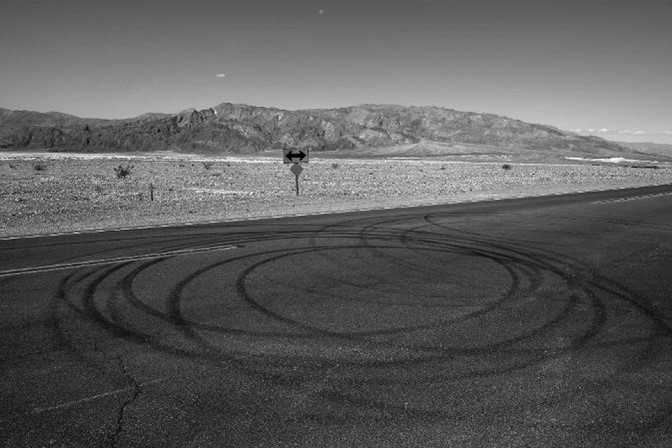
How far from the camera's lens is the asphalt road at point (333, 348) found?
3467mm

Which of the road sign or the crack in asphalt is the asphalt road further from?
the road sign

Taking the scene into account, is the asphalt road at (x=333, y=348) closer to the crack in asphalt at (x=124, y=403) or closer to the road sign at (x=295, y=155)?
the crack in asphalt at (x=124, y=403)

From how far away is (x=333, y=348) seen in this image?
4.72 metres

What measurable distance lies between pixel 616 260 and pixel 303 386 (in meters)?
7.14

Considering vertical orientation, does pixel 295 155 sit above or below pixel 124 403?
above

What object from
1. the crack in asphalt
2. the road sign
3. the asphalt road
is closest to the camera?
the crack in asphalt

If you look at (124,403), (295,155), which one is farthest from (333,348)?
(295,155)

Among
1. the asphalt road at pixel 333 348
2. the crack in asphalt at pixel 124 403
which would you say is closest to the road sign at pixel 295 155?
the asphalt road at pixel 333 348

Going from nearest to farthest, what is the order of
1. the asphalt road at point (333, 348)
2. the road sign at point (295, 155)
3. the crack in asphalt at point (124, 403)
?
the crack in asphalt at point (124, 403), the asphalt road at point (333, 348), the road sign at point (295, 155)

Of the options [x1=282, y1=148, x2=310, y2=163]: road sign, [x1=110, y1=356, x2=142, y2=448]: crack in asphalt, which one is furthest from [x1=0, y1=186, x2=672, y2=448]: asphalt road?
[x1=282, y1=148, x2=310, y2=163]: road sign

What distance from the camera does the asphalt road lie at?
347cm

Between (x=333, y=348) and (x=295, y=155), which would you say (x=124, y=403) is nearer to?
(x=333, y=348)

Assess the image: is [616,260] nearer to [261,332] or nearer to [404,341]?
[404,341]

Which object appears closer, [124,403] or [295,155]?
[124,403]
